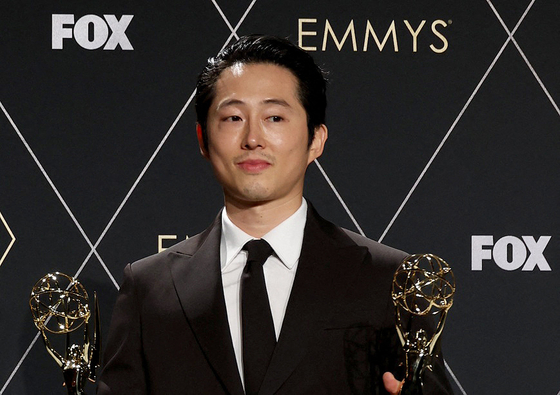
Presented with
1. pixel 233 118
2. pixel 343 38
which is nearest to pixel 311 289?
pixel 233 118

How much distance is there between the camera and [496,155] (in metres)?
2.06

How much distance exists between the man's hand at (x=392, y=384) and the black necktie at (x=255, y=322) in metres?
0.19

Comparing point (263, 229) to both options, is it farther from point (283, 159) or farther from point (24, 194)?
point (24, 194)

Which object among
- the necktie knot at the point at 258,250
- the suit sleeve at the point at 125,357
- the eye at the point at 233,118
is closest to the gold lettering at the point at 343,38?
the eye at the point at 233,118

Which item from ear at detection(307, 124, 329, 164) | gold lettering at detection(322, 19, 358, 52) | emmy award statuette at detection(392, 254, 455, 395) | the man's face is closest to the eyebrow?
the man's face

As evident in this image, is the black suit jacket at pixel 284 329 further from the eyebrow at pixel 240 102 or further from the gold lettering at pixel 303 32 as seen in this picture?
the gold lettering at pixel 303 32

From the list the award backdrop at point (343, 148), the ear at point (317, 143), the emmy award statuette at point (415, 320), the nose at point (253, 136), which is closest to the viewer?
the emmy award statuette at point (415, 320)

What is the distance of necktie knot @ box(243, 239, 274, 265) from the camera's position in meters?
1.47

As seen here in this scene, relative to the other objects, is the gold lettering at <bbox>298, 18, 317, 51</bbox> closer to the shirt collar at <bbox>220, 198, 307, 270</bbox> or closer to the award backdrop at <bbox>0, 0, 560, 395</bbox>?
the award backdrop at <bbox>0, 0, 560, 395</bbox>

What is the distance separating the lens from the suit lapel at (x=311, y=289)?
4.59ft

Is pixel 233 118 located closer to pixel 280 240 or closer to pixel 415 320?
pixel 280 240

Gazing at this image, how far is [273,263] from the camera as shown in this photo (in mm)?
1500

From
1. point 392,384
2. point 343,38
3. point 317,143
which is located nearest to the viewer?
point 392,384

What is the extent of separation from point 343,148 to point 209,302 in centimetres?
74
